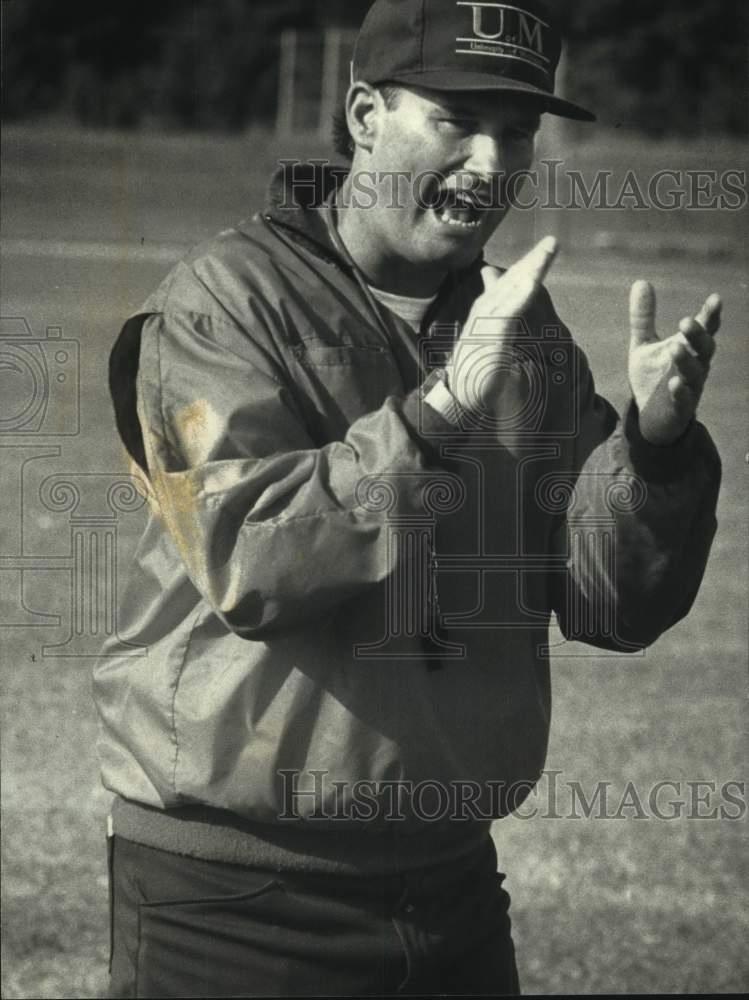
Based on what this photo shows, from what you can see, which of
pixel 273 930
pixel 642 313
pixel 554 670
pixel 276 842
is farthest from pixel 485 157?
pixel 554 670

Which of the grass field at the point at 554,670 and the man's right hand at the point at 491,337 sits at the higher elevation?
the man's right hand at the point at 491,337

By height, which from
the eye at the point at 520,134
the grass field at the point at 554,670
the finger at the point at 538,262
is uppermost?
the eye at the point at 520,134

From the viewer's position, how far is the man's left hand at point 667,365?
1597 mm

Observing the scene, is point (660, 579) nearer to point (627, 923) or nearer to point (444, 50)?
point (444, 50)

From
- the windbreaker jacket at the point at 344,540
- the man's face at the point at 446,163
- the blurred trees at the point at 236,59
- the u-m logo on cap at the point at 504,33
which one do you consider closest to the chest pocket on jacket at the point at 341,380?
the windbreaker jacket at the point at 344,540

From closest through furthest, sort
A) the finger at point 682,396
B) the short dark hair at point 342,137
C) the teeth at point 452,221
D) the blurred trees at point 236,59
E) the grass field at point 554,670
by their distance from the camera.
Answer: the finger at point 682,396
the teeth at point 452,221
the short dark hair at point 342,137
the blurred trees at point 236,59
the grass field at point 554,670

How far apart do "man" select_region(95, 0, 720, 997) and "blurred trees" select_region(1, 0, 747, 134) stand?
1.77 feet

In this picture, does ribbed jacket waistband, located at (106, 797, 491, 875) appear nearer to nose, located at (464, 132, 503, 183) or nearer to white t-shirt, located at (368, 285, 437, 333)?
white t-shirt, located at (368, 285, 437, 333)

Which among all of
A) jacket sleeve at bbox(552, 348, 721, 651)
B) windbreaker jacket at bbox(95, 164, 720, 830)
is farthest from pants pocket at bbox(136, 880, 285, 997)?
jacket sleeve at bbox(552, 348, 721, 651)

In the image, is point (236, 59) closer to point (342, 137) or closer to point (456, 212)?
point (342, 137)

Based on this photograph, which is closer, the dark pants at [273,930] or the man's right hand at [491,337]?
the man's right hand at [491,337]

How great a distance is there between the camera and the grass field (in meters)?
2.32

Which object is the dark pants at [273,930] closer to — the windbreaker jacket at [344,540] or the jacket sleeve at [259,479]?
the windbreaker jacket at [344,540]

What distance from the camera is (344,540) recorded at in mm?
1510
